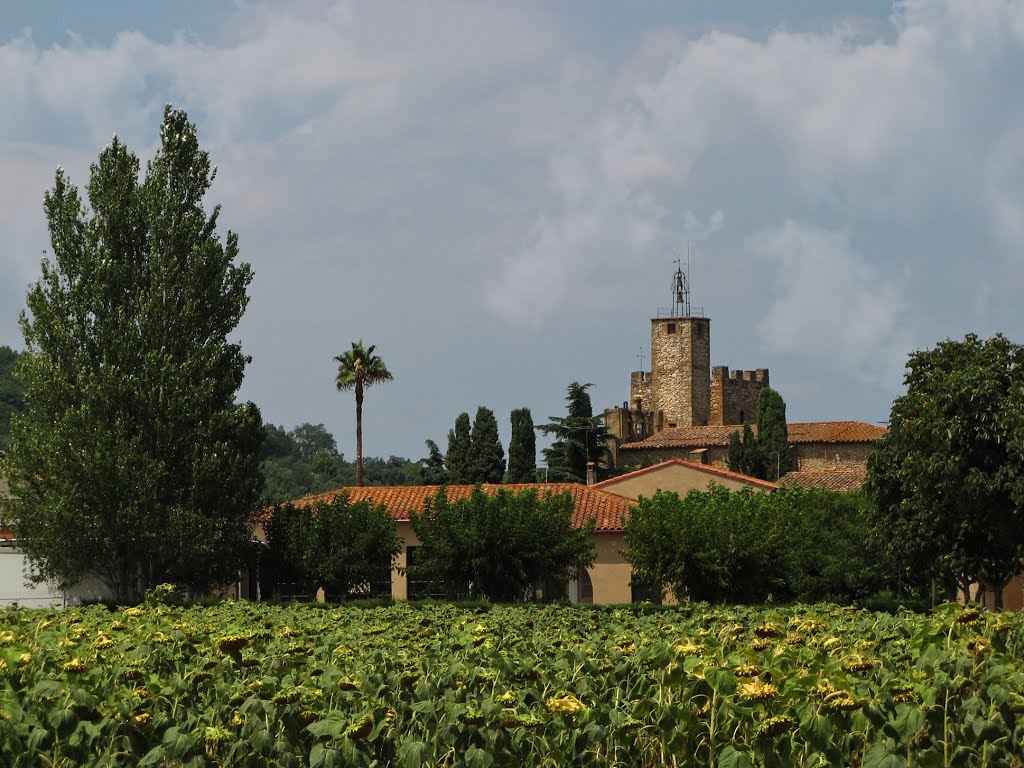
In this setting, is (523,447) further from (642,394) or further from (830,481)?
(642,394)

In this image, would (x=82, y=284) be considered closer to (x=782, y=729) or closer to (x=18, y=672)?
(x=18, y=672)

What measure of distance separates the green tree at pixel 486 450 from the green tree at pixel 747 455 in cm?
1772

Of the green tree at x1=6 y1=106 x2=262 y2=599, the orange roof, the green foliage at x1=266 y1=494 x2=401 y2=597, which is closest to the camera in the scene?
the green tree at x1=6 y1=106 x2=262 y2=599

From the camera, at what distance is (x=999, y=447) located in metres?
32.2

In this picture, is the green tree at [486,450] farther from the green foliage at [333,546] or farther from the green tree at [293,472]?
the green tree at [293,472]

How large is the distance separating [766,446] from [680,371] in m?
24.5

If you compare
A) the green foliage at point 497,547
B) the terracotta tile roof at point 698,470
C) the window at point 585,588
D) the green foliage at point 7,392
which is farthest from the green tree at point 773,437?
the green foliage at point 7,392

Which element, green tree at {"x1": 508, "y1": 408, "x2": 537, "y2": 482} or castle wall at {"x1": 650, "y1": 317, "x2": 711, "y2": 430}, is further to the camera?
castle wall at {"x1": 650, "y1": 317, "x2": 711, "y2": 430}

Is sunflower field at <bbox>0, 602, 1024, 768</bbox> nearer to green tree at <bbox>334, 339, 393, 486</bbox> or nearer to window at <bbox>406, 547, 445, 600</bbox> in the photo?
window at <bbox>406, 547, 445, 600</bbox>

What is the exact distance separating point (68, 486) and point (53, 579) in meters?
3.65

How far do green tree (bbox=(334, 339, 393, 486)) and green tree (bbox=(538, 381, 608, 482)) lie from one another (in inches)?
724

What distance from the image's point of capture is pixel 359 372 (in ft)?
234

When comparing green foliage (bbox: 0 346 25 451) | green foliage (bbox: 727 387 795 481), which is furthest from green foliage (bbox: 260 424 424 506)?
green foliage (bbox: 727 387 795 481)

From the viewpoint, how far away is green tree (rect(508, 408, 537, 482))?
83625mm
